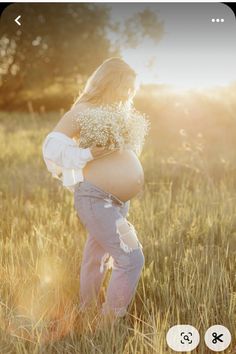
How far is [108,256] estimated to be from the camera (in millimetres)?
2584

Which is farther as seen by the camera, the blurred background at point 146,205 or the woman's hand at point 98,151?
the blurred background at point 146,205

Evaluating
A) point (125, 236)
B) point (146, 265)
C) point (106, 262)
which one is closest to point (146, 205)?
point (146, 265)

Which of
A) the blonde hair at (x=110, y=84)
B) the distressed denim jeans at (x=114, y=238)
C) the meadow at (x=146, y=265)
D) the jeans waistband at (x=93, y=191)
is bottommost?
the meadow at (x=146, y=265)

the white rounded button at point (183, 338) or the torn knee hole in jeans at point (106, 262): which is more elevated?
the torn knee hole in jeans at point (106, 262)

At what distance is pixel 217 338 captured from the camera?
7.96ft

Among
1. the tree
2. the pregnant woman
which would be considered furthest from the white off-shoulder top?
the tree

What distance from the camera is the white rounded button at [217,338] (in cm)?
241

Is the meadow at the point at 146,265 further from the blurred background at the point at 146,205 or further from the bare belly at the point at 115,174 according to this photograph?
the bare belly at the point at 115,174

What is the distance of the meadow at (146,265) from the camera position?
2.32 metres

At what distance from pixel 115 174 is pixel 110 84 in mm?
348

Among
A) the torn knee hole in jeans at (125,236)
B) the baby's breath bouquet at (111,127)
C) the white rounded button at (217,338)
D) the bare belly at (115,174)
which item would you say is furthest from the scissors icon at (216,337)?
the baby's breath bouquet at (111,127)

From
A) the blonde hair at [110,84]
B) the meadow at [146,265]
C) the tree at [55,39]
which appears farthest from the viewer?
the tree at [55,39]

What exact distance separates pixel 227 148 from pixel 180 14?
4.35 feet

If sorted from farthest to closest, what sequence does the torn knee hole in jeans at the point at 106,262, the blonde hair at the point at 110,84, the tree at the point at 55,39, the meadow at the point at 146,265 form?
the tree at the point at 55,39 < the torn knee hole in jeans at the point at 106,262 < the blonde hair at the point at 110,84 < the meadow at the point at 146,265
